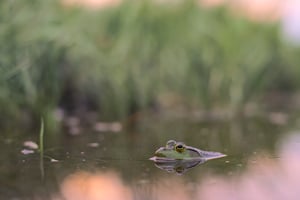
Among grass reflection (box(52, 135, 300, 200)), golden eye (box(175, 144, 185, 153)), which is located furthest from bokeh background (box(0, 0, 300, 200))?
golden eye (box(175, 144, 185, 153))

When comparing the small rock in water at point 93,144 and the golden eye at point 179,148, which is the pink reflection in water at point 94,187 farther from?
the small rock in water at point 93,144

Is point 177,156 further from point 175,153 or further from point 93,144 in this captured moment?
point 93,144

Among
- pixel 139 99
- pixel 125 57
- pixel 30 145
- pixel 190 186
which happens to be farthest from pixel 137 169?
pixel 125 57

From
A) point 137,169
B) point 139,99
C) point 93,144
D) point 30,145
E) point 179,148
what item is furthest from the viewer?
point 139,99

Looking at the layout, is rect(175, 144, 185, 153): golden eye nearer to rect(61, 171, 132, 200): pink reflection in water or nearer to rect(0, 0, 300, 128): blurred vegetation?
rect(61, 171, 132, 200): pink reflection in water

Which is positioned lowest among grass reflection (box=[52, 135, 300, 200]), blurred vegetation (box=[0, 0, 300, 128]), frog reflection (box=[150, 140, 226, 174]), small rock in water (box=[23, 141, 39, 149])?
grass reflection (box=[52, 135, 300, 200])

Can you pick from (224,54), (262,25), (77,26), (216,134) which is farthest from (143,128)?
(262,25)
